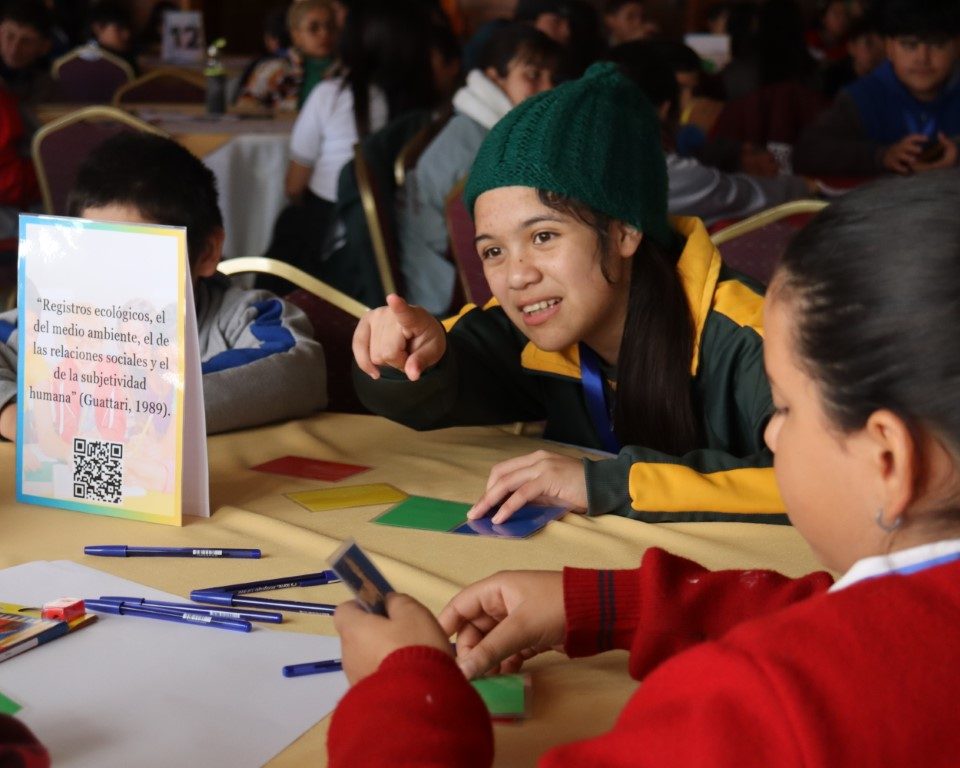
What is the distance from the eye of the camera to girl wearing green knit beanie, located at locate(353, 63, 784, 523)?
1.59 meters

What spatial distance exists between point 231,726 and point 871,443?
45 cm

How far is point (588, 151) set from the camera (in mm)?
1610

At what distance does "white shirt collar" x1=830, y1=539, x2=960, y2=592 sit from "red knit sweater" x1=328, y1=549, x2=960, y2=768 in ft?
0.12

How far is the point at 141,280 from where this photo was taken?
124 centimetres

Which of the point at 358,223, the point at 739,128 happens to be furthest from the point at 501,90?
the point at 739,128

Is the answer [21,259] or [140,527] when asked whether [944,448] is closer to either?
[140,527]

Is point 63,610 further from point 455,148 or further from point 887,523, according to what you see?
point 455,148

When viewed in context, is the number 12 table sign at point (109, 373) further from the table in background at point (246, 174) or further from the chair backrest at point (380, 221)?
the table in background at point (246, 174)

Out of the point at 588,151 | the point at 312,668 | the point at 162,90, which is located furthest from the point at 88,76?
the point at 312,668

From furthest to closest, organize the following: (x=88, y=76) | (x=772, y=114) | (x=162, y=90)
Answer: (x=88, y=76), (x=162, y=90), (x=772, y=114)

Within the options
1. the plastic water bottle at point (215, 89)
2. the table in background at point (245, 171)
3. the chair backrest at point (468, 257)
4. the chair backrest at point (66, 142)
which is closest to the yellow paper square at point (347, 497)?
the chair backrest at point (468, 257)

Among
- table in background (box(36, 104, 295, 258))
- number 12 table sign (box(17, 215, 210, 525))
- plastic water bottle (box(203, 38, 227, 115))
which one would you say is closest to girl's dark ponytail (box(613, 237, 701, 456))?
number 12 table sign (box(17, 215, 210, 525))

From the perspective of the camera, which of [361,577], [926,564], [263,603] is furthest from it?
[263,603]

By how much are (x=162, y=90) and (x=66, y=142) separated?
2.45m
